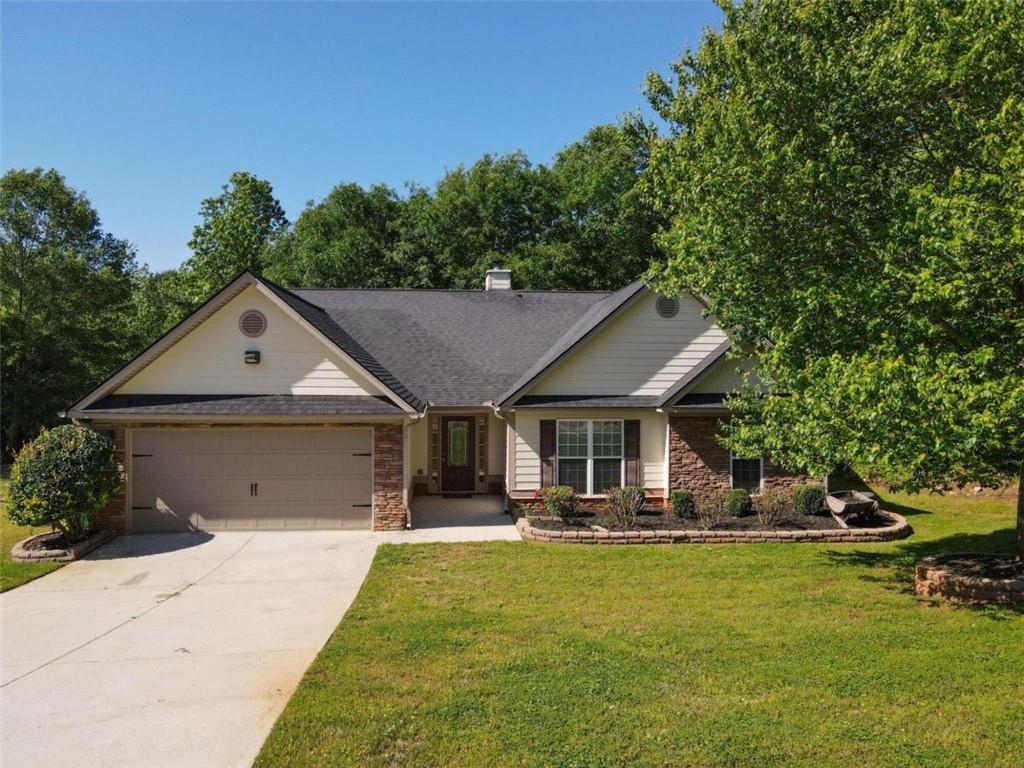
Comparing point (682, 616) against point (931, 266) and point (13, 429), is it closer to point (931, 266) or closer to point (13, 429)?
point (931, 266)

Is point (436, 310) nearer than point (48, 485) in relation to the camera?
No

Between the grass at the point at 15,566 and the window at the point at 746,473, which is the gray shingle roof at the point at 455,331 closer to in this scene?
the window at the point at 746,473

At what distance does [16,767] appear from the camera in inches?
208

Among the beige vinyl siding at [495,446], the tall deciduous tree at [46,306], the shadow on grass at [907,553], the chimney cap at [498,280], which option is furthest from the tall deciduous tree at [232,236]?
the shadow on grass at [907,553]

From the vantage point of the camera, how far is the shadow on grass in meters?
10.6

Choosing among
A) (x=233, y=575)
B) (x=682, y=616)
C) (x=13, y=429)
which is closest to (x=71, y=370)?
(x=13, y=429)

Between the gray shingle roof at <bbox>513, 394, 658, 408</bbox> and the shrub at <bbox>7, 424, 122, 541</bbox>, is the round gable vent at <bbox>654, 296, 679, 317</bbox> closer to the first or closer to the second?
the gray shingle roof at <bbox>513, 394, 658, 408</bbox>

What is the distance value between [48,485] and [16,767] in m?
8.03

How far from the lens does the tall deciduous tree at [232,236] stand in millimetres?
40594

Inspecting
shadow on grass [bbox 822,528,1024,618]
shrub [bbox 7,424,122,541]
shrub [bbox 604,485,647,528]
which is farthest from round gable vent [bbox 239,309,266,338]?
shadow on grass [bbox 822,528,1024,618]

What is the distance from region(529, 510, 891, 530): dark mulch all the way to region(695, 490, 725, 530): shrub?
0.10m

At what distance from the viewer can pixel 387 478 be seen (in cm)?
1443

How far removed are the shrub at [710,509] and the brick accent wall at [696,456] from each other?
0.52 feet

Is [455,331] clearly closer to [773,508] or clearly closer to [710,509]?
[710,509]
